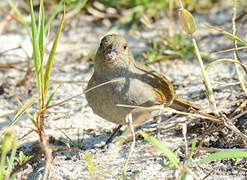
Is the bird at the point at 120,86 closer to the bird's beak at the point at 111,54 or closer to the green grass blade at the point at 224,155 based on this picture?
the bird's beak at the point at 111,54

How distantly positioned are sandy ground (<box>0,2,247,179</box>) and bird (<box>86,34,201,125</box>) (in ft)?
0.96

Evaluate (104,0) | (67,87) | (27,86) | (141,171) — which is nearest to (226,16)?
(104,0)

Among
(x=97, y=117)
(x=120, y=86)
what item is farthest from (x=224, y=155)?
(x=97, y=117)

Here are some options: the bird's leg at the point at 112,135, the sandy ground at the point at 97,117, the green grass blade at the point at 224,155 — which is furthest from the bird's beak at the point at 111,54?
the green grass blade at the point at 224,155

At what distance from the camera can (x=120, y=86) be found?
3.21m

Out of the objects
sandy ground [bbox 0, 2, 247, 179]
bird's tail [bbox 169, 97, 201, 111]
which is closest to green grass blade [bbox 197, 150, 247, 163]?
sandy ground [bbox 0, 2, 247, 179]

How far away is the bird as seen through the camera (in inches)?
124

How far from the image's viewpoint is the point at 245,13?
4.91 m

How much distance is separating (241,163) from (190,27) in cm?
118

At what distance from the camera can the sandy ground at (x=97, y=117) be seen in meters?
2.93

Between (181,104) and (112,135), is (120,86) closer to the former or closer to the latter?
(112,135)

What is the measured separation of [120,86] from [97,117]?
95 cm

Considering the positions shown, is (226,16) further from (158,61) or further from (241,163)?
(241,163)

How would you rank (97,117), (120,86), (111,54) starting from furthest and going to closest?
(97,117)
(111,54)
(120,86)
